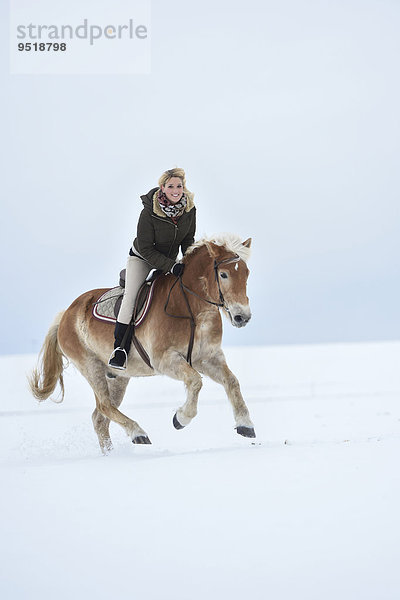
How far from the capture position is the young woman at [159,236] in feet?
20.4

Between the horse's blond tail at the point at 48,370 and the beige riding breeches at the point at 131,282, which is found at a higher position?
the beige riding breeches at the point at 131,282

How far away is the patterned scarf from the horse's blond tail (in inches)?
111

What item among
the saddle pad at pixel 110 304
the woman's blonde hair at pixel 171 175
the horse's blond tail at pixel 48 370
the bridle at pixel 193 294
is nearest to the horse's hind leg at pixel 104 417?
the horse's blond tail at pixel 48 370

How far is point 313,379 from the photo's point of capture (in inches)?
784

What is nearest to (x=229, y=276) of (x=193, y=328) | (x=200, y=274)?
(x=200, y=274)

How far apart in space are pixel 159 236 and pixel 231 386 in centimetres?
164

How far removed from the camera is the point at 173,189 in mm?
6188

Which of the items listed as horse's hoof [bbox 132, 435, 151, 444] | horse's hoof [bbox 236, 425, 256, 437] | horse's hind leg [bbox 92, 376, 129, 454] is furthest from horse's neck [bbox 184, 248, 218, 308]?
horse's hind leg [bbox 92, 376, 129, 454]

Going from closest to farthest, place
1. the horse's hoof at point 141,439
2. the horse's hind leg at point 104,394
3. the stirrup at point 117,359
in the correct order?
the horse's hoof at point 141,439
the stirrup at point 117,359
the horse's hind leg at point 104,394

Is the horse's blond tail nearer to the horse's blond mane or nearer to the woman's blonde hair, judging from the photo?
the woman's blonde hair

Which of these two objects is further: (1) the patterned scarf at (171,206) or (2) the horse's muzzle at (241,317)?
(1) the patterned scarf at (171,206)

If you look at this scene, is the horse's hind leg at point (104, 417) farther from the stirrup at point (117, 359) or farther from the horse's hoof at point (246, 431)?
the horse's hoof at point (246, 431)

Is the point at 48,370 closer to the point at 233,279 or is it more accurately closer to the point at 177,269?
the point at 177,269

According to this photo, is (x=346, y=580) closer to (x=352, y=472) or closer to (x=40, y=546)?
(x=352, y=472)
